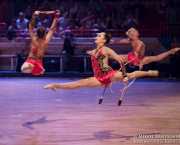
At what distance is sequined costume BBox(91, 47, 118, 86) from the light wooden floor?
1.02 meters

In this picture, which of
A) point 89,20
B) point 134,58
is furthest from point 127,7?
point 134,58

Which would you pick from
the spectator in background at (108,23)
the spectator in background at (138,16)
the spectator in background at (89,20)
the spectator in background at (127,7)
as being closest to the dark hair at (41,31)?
the spectator in background at (108,23)

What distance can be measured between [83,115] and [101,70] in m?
2.06

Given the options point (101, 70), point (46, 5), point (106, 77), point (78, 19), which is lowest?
point (106, 77)

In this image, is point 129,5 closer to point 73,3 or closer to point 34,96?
point 73,3

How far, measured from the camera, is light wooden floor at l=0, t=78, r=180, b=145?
779 cm

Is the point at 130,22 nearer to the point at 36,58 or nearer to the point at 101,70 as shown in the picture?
the point at 36,58

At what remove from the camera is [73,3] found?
18938 millimetres

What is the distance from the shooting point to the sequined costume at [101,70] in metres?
7.89

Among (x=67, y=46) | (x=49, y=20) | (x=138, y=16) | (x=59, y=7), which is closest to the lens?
(x=67, y=46)

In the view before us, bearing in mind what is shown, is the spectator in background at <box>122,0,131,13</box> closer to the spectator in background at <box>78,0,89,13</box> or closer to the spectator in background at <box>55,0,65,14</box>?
the spectator in background at <box>78,0,89,13</box>

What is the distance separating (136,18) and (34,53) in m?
9.69

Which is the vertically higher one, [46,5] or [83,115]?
[46,5]

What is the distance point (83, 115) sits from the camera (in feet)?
31.9
